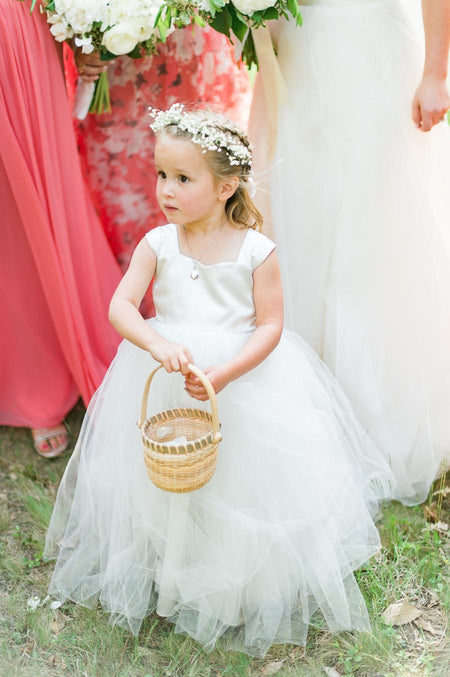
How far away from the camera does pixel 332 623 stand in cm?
217

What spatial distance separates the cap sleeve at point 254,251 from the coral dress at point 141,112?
97cm

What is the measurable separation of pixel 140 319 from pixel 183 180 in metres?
0.44

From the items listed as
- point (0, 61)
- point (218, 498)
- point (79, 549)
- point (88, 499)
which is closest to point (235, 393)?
point (218, 498)

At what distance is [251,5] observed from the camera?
2.26 metres

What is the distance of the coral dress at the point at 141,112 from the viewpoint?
2873mm

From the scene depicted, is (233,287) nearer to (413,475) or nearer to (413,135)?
(413,135)

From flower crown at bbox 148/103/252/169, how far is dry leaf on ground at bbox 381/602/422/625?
4.99 feet

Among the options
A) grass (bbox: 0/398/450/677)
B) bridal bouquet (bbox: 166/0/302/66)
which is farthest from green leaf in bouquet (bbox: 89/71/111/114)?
grass (bbox: 0/398/450/677)

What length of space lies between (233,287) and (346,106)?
924 millimetres

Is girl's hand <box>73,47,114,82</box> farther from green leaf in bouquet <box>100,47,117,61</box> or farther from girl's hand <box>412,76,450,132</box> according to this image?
girl's hand <box>412,76,450,132</box>

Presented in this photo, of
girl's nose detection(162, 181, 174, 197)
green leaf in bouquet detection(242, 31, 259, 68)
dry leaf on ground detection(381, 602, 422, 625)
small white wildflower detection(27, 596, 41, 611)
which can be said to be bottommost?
dry leaf on ground detection(381, 602, 422, 625)

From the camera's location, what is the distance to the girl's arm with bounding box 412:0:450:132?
229 cm

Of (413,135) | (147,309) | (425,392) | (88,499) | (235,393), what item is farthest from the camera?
(147,309)

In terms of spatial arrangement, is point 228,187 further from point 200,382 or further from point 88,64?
point 88,64
